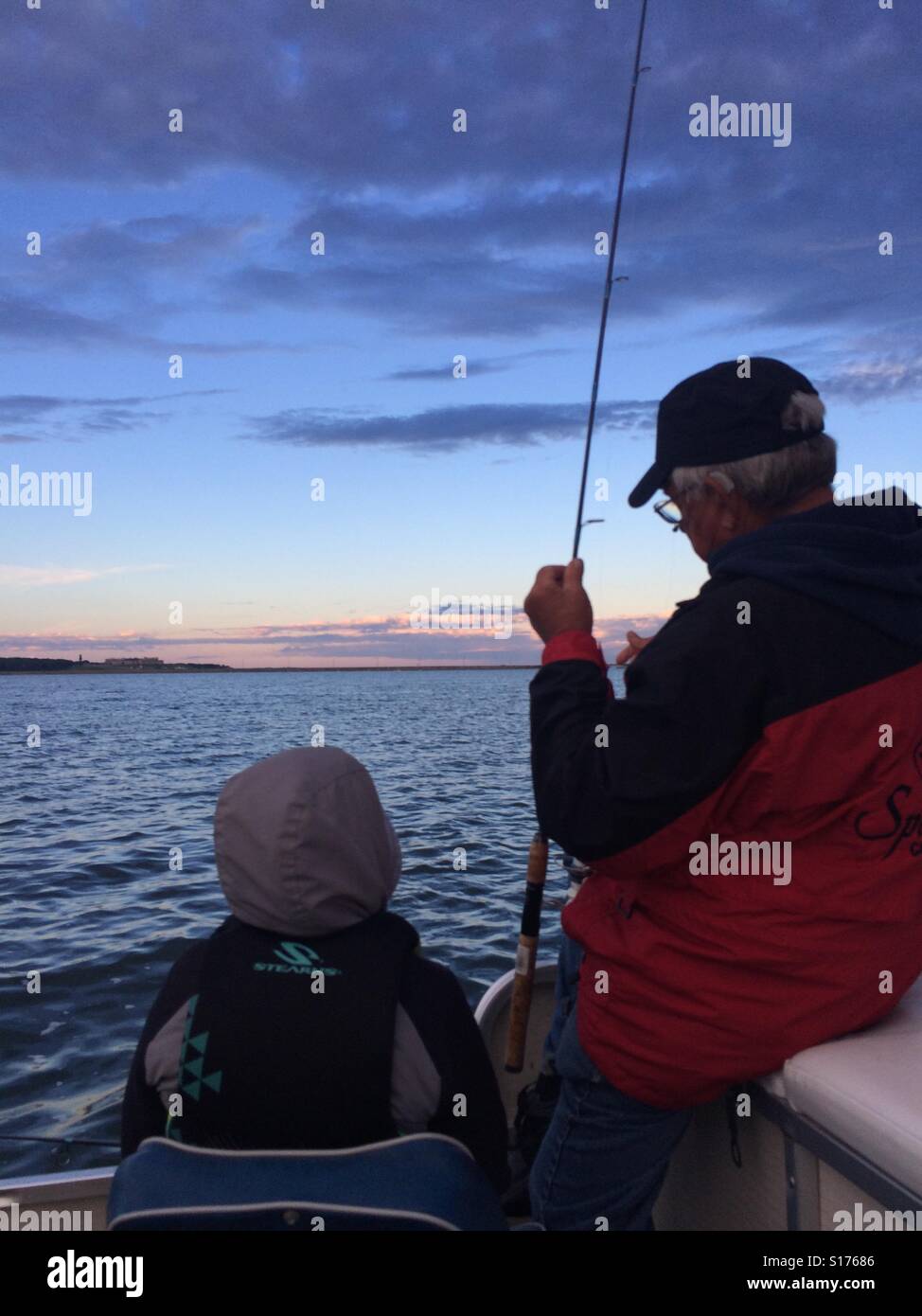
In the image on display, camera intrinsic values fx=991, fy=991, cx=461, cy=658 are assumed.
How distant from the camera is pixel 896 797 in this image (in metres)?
1.76

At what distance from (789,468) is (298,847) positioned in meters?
1.17

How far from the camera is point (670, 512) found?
2.07 m

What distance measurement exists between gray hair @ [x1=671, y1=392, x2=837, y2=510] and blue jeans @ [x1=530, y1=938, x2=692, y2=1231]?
1157mm

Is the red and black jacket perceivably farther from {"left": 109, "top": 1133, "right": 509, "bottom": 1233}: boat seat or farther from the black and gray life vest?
{"left": 109, "top": 1133, "right": 509, "bottom": 1233}: boat seat

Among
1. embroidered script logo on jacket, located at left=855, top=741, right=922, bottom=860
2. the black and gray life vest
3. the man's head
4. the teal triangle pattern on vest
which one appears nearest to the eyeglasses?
the man's head

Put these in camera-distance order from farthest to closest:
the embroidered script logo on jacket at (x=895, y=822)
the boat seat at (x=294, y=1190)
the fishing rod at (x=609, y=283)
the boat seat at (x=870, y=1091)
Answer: the fishing rod at (x=609, y=283) → the embroidered script logo on jacket at (x=895, y=822) → the boat seat at (x=870, y=1091) → the boat seat at (x=294, y=1190)

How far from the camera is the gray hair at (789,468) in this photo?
6.22 ft

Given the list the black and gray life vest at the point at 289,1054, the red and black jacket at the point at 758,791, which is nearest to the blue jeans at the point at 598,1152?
the red and black jacket at the point at 758,791

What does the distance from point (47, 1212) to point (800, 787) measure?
2.32 metres

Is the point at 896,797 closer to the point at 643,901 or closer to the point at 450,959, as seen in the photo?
the point at 643,901

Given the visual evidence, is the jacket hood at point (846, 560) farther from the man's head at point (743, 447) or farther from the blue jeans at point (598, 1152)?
the blue jeans at point (598, 1152)

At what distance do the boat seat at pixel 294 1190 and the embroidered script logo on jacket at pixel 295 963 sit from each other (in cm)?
35

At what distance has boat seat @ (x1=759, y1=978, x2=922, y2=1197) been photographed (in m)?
1.64
